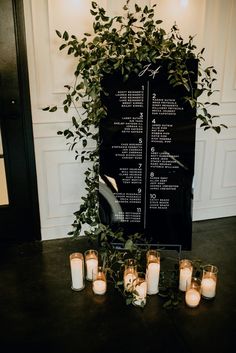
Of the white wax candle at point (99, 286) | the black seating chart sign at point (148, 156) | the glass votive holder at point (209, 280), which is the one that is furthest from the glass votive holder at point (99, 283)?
the glass votive holder at point (209, 280)

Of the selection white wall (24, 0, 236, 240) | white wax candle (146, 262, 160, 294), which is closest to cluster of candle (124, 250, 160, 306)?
white wax candle (146, 262, 160, 294)

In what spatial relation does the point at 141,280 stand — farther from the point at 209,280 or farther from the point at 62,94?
the point at 62,94

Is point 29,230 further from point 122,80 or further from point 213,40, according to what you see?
point 213,40

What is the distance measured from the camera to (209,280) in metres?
2.03

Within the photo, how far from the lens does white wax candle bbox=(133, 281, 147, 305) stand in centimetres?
194

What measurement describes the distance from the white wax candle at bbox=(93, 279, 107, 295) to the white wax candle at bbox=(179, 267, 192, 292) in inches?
19.4

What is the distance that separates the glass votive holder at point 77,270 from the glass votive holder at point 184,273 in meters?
0.64

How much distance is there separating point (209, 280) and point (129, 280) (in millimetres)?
503

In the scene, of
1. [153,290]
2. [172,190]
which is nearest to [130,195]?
[172,190]

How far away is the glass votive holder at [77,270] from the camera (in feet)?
6.77

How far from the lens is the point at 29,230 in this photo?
9.00 ft

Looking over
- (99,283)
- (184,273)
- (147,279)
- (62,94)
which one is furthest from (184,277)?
(62,94)

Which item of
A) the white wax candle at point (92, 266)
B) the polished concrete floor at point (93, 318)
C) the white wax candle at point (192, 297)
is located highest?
the white wax candle at point (92, 266)

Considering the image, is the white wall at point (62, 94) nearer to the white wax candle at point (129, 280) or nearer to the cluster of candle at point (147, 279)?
the cluster of candle at point (147, 279)
